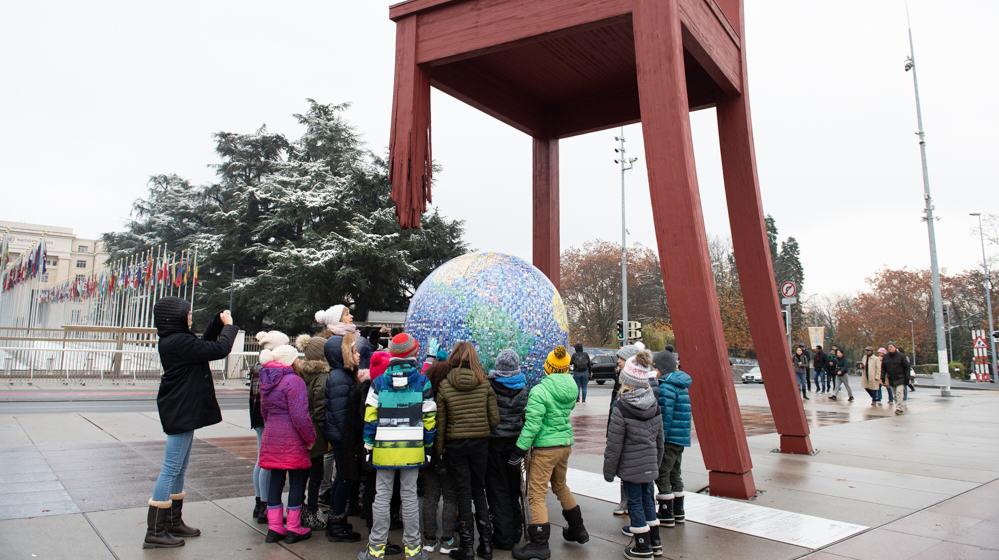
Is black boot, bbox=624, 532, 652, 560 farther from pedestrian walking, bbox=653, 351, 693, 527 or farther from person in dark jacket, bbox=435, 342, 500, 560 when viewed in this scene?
person in dark jacket, bbox=435, 342, 500, 560

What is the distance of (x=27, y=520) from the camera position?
495cm

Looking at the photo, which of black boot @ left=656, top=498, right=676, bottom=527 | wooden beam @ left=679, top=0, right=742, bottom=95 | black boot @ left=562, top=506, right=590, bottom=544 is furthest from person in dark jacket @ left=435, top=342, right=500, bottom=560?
wooden beam @ left=679, top=0, right=742, bottom=95

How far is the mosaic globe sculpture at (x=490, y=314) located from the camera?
5047 mm

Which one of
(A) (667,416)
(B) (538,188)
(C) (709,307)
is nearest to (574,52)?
(B) (538,188)

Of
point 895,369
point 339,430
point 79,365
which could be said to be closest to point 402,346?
point 339,430

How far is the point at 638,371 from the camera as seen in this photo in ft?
16.3

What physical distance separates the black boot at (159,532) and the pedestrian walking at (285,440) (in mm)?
674

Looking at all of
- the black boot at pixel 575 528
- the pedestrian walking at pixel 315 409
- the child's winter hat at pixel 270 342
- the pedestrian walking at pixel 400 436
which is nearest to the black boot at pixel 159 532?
the pedestrian walking at pixel 315 409

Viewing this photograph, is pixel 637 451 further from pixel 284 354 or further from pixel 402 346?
pixel 284 354

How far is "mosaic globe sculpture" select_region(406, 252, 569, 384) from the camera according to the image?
199 inches

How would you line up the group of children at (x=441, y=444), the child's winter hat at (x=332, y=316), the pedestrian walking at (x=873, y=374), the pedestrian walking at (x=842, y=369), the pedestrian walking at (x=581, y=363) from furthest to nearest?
the pedestrian walking at (x=842, y=369) → the pedestrian walking at (x=873, y=374) → the pedestrian walking at (x=581, y=363) → the child's winter hat at (x=332, y=316) → the group of children at (x=441, y=444)

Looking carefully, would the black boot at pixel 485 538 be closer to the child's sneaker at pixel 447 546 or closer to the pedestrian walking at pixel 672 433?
the child's sneaker at pixel 447 546

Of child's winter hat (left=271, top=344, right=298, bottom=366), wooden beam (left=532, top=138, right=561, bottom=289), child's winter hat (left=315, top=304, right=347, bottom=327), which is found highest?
wooden beam (left=532, top=138, right=561, bottom=289)

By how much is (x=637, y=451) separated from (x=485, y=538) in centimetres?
133
